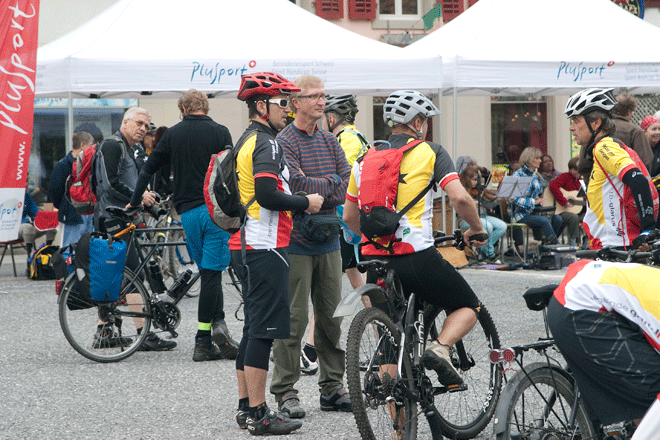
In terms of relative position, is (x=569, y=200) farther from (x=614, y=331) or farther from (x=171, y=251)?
(x=614, y=331)

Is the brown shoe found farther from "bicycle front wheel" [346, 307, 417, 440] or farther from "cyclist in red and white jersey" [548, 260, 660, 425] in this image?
→ "cyclist in red and white jersey" [548, 260, 660, 425]

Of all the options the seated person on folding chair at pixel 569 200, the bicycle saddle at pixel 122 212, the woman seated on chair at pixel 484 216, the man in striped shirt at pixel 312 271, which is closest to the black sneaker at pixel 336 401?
the man in striped shirt at pixel 312 271

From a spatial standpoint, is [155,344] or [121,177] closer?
[155,344]

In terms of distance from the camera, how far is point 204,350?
6465 mm

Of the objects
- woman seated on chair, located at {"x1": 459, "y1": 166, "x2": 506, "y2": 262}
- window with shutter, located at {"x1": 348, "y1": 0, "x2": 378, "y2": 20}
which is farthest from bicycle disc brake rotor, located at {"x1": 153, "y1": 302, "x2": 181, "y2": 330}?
window with shutter, located at {"x1": 348, "y1": 0, "x2": 378, "y2": 20}

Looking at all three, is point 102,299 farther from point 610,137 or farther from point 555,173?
point 555,173

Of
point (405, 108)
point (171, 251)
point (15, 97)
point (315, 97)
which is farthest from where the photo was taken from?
point (171, 251)

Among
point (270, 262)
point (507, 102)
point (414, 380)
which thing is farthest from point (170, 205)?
point (507, 102)

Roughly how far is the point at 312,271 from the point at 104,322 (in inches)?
89.8

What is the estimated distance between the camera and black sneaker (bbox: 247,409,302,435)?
4.48 meters

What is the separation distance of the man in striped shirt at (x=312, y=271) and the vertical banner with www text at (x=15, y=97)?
212 inches

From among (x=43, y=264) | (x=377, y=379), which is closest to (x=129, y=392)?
(x=377, y=379)

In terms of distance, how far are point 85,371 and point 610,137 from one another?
13.0ft

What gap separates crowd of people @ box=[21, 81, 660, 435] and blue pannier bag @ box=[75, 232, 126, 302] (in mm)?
342
